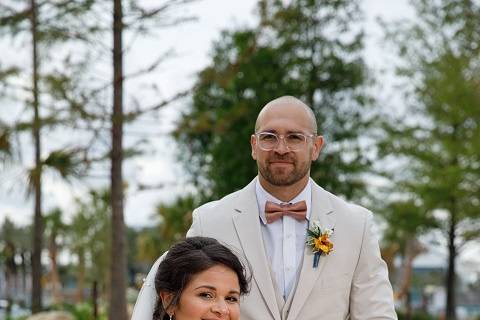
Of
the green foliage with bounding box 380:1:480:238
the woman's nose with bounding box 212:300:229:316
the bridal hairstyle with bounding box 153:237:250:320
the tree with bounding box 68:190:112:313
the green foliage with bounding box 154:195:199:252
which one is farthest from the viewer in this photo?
the tree with bounding box 68:190:112:313

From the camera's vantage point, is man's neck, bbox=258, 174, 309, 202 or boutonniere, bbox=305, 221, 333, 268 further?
man's neck, bbox=258, 174, 309, 202

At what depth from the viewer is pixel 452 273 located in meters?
24.1

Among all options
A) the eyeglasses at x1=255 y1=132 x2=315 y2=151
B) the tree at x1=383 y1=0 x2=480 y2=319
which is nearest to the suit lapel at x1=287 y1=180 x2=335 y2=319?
the eyeglasses at x1=255 y1=132 x2=315 y2=151

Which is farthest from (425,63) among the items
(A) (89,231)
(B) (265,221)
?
(A) (89,231)

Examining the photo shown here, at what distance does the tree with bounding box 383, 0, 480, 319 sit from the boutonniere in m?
15.9

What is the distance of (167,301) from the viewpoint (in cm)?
326

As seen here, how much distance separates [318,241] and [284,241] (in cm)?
23

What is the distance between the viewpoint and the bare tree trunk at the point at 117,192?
13250 mm

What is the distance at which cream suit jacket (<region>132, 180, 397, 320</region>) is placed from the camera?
4.41m

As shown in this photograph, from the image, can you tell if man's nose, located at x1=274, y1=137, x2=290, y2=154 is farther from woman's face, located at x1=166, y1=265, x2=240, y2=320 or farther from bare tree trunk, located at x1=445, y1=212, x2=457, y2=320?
bare tree trunk, located at x1=445, y1=212, x2=457, y2=320

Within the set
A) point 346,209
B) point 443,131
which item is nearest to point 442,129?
point 443,131

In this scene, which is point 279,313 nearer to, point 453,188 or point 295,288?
point 295,288

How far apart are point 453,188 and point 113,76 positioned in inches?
433

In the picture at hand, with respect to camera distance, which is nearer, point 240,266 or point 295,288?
point 240,266
